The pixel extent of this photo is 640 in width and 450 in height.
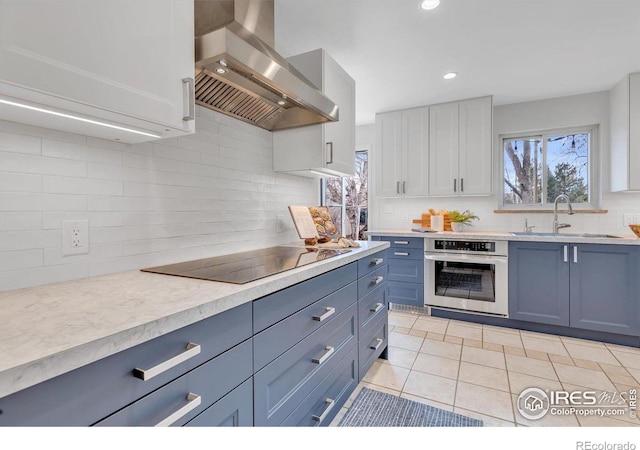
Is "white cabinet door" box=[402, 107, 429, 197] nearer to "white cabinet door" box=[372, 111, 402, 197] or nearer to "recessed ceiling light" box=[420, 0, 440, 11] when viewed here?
"white cabinet door" box=[372, 111, 402, 197]

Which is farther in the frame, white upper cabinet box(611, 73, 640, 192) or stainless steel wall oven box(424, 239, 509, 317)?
stainless steel wall oven box(424, 239, 509, 317)

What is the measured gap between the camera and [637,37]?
2.27m

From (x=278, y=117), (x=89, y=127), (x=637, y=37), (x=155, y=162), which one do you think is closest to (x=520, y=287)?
(x=637, y=37)

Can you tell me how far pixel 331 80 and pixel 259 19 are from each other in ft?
2.22

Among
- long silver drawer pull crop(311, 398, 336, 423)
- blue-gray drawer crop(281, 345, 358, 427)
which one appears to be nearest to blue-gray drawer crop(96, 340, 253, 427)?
blue-gray drawer crop(281, 345, 358, 427)

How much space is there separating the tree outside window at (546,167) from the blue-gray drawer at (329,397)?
2996 millimetres

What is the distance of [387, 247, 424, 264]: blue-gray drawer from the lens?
335 cm

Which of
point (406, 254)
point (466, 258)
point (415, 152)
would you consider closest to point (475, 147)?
point (415, 152)

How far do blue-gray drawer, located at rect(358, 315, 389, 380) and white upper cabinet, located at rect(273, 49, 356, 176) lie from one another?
1141 millimetres

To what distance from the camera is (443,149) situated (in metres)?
3.59

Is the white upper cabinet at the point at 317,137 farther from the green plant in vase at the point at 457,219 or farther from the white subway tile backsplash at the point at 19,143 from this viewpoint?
the green plant in vase at the point at 457,219

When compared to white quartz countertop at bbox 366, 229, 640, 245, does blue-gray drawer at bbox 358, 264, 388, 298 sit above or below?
below

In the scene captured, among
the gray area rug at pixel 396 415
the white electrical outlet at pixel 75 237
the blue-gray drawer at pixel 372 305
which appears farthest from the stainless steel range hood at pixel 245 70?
the gray area rug at pixel 396 415

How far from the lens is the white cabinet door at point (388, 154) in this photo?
3.84 m
